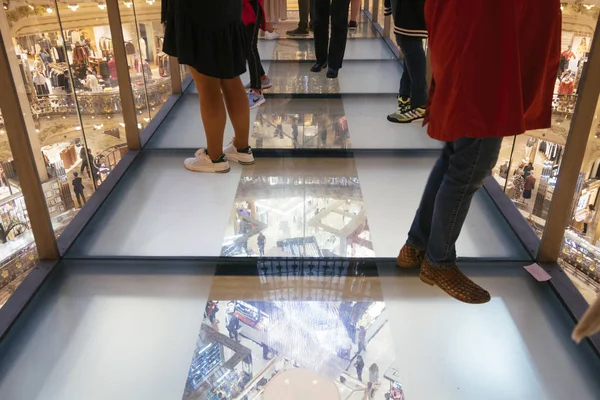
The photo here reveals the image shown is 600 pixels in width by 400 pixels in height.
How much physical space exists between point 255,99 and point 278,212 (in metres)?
1.25

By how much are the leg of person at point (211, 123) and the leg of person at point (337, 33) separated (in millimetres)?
1228

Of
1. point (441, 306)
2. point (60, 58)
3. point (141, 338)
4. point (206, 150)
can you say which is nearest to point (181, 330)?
point (141, 338)

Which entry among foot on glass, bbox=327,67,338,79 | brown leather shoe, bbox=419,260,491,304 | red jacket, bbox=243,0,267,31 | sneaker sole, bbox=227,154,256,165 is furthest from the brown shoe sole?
foot on glass, bbox=327,67,338,79

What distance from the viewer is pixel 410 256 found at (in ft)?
5.66

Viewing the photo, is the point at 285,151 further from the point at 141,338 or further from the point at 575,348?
the point at 575,348

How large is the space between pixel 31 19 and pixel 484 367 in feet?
6.28

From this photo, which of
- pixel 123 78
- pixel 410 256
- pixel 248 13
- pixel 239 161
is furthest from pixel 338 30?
pixel 410 256

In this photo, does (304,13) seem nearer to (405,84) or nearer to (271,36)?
(271,36)

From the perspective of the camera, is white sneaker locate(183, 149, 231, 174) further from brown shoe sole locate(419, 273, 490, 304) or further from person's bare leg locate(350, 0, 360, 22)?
person's bare leg locate(350, 0, 360, 22)

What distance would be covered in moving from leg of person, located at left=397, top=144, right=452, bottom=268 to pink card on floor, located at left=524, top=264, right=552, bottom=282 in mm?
380

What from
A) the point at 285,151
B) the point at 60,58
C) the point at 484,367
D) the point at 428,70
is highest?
the point at 60,58

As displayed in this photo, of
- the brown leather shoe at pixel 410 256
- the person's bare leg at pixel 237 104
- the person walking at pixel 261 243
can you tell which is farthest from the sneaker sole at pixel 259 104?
the brown leather shoe at pixel 410 256

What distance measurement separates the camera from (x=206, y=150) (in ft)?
8.16

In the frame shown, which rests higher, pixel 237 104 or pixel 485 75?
pixel 485 75
